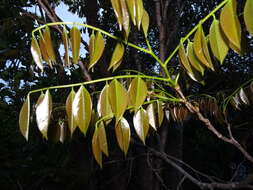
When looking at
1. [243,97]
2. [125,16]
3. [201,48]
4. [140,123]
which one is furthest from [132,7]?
[243,97]

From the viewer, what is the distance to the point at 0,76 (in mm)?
→ 2646

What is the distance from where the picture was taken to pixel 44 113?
0.53 m

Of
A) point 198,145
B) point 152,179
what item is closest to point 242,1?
point 152,179

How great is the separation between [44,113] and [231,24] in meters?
0.37

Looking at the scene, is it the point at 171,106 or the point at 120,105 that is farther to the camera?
the point at 171,106

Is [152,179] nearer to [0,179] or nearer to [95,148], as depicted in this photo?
[0,179]

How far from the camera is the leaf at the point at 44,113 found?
52 centimetres

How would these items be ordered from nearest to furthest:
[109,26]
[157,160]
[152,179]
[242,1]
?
1. [157,160]
2. [152,179]
3. [242,1]
4. [109,26]

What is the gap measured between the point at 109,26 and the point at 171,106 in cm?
261

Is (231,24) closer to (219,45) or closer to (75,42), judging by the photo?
(219,45)

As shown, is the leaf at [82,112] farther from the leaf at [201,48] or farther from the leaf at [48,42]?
the leaf at [201,48]

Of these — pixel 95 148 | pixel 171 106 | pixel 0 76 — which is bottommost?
pixel 95 148

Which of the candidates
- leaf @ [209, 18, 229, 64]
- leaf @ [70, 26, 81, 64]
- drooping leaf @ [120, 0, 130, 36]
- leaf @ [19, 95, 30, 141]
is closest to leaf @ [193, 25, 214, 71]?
leaf @ [209, 18, 229, 64]

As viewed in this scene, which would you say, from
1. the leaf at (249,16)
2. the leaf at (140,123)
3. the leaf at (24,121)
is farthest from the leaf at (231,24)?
the leaf at (24,121)
